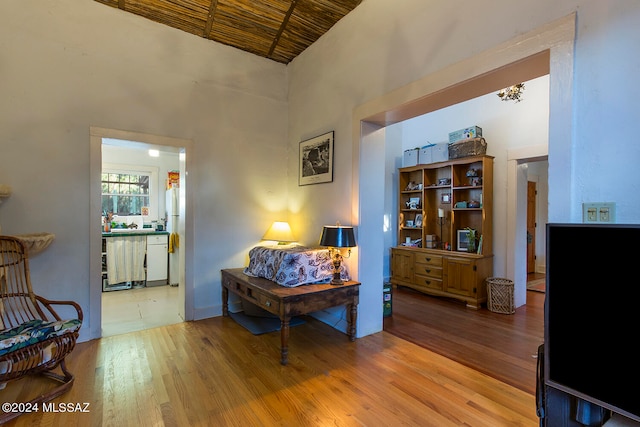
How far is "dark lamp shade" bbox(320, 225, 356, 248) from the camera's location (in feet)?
9.00

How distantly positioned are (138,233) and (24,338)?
3.10 meters

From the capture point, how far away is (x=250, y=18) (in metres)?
3.29

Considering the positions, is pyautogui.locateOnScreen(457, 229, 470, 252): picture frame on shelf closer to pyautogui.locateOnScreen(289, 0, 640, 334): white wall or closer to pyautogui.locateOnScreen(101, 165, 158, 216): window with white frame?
pyautogui.locateOnScreen(289, 0, 640, 334): white wall

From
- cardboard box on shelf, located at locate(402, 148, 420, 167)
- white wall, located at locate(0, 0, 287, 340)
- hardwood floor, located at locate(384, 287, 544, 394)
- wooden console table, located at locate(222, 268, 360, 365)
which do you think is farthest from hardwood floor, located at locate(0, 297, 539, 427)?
cardboard box on shelf, located at locate(402, 148, 420, 167)

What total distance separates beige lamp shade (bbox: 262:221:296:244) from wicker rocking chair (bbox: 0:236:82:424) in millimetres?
2014

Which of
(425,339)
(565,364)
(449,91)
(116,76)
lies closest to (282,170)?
(116,76)

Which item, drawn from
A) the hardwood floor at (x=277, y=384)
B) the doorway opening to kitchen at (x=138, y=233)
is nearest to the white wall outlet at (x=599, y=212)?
the hardwood floor at (x=277, y=384)

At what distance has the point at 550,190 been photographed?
165 centimetres

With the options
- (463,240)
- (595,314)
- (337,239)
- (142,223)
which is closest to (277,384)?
(337,239)

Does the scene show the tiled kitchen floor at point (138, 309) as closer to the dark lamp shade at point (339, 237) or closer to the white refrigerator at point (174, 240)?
the white refrigerator at point (174, 240)

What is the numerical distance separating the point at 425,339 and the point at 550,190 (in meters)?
1.89

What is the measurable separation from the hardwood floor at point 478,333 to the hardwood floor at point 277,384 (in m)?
0.03

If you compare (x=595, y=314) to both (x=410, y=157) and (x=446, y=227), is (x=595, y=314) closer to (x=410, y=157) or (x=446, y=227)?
(x=446, y=227)

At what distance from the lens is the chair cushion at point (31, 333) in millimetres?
1784
